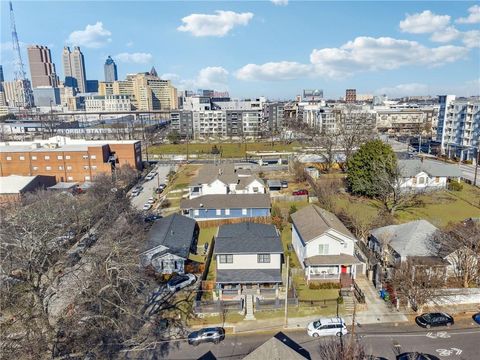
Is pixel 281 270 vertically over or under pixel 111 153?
under

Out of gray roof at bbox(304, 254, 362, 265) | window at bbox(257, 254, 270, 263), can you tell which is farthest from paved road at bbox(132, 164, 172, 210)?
gray roof at bbox(304, 254, 362, 265)

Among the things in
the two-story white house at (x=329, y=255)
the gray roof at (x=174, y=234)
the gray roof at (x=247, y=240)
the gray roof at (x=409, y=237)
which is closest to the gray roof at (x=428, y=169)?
the gray roof at (x=409, y=237)

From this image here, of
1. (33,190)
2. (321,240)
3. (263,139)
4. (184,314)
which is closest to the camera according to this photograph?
(184,314)

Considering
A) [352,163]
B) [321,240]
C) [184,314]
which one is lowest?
[184,314]

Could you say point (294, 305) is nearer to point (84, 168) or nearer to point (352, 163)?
point (352, 163)

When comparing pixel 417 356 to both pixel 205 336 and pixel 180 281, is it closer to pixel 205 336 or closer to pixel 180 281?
pixel 205 336

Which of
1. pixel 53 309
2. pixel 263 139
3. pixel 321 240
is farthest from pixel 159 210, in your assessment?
pixel 263 139

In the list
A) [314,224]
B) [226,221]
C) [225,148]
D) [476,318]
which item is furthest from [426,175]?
[225,148]
